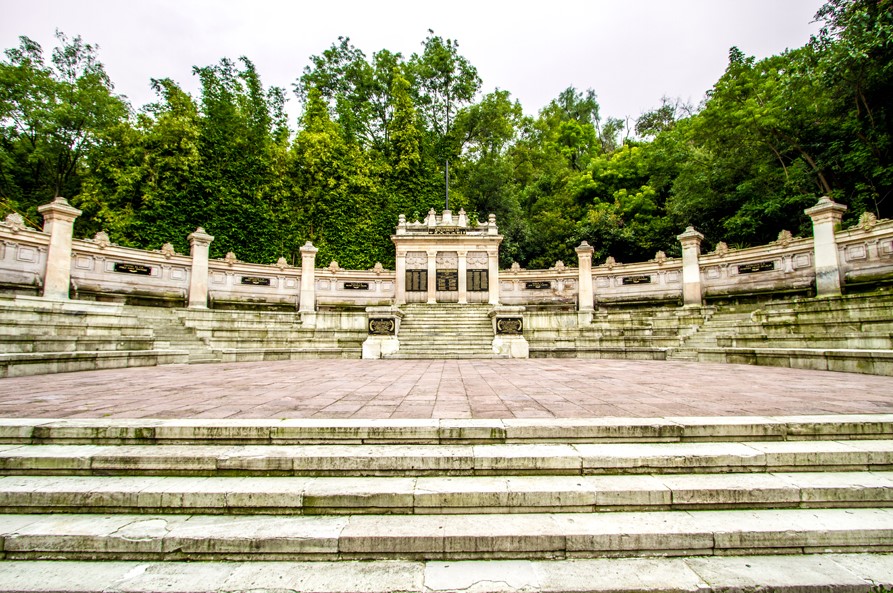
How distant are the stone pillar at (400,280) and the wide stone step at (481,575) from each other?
767 inches

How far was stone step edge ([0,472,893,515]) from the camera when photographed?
275 centimetres

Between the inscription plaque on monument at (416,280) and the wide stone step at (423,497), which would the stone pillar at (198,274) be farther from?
the wide stone step at (423,497)

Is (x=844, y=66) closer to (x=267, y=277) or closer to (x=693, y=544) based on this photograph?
(x=693, y=544)

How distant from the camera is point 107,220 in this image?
22.0m

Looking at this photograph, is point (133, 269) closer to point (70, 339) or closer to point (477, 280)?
point (70, 339)

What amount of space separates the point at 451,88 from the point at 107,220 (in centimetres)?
2857

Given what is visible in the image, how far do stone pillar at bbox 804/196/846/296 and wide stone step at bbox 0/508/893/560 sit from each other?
15.3 metres

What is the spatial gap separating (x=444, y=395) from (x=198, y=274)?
16.7 meters

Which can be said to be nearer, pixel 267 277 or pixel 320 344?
pixel 320 344

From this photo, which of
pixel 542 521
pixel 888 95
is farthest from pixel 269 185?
pixel 888 95

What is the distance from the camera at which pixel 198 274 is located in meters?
17.7

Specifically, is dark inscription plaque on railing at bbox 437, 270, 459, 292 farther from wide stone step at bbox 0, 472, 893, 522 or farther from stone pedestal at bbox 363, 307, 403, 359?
wide stone step at bbox 0, 472, 893, 522

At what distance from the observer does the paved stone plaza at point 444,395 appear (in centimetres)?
423

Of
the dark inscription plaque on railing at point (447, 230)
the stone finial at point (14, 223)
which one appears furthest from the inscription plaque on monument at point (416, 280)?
the stone finial at point (14, 223)
